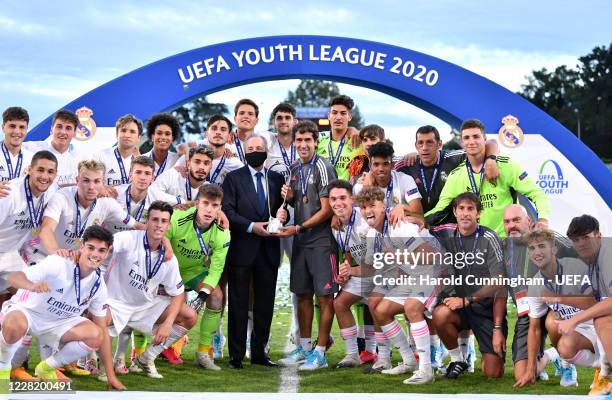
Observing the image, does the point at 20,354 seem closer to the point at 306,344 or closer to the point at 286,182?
the point at 306,344

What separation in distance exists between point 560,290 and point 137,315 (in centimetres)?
319

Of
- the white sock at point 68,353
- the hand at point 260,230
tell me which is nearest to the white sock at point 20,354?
the white sock at point 68,353

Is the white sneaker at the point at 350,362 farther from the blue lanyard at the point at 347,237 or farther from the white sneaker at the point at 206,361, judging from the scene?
the white sneaker at the point at 206,361

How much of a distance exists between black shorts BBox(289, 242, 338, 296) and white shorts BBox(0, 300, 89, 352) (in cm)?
196

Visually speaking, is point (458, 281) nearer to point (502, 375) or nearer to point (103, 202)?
point (502, 375)

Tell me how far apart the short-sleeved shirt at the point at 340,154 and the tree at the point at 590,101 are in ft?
128

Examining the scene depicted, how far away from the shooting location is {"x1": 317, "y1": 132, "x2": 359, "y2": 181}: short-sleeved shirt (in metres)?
7.57

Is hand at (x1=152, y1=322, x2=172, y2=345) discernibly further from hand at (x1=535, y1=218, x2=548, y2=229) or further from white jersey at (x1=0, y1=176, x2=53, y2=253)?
hand at (x1=535, y1=218, x2=548, y2=229)

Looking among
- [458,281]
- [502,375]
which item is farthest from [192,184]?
[502,375]

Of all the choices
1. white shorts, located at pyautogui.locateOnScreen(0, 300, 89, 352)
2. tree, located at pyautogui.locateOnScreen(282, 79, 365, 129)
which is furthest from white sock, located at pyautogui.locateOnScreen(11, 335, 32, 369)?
tree, located at pyautogui.locateOnScreen(282, 79, 365, 129)

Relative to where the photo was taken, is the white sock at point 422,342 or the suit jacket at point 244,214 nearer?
the white sock at point 422,342

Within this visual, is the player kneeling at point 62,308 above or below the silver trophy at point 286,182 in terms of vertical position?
below

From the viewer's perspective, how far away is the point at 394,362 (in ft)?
23.7

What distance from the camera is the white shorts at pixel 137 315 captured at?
6113 millimetres
